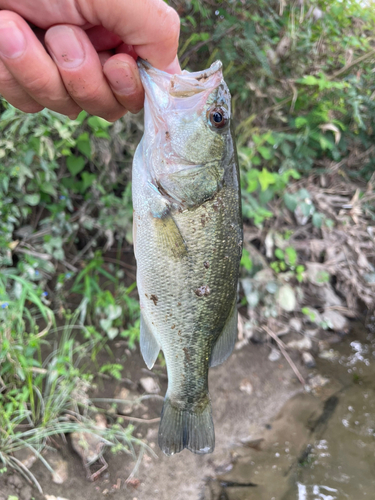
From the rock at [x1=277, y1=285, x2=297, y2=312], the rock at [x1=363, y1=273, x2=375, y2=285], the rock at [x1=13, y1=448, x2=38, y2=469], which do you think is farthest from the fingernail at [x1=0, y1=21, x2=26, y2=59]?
the rock at [x1=363, y1=273, x2=375, y2=285]

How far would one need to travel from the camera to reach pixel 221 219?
51.2 inches

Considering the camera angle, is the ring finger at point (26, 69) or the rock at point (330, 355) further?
the rock at point (330, 355)

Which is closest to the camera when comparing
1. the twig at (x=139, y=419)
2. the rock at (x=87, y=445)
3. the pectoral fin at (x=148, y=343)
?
the pectoral fin at (x=148, y=343)

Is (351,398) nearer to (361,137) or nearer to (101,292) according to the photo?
(101,292)

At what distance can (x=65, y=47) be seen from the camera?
3.55 feet

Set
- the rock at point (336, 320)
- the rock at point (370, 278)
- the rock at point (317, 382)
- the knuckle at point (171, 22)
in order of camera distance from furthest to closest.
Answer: the rock at point (370, 278) < the rock at point (336, 320) < the rock at point (317, 382) < the knuckle at point (171, 22)

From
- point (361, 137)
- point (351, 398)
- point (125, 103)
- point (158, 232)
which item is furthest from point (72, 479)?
point (361, 137)

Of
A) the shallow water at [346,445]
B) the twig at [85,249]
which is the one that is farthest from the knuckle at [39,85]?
the shallow water at [346,445]

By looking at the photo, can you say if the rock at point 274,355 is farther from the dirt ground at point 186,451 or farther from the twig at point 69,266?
the twig at point 69,266

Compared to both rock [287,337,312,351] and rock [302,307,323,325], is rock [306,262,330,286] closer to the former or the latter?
rock [302,307,323,325]

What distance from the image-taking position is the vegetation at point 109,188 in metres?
2.26

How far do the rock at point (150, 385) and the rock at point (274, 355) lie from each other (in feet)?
3.97

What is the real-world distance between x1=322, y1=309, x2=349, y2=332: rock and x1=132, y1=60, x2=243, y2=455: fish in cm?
268

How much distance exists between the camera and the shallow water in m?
2.41
